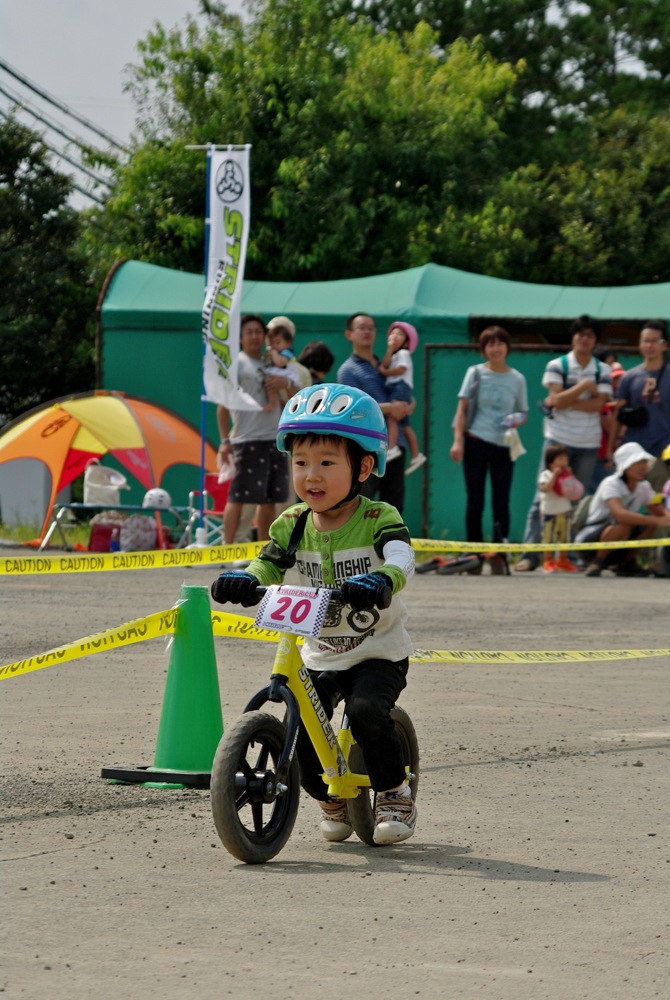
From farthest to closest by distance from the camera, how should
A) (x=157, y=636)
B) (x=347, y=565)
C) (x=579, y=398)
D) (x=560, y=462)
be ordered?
(x=560, y=462)
(x=579, y=398)
(x=157, y=636)
(x=347, y=565)

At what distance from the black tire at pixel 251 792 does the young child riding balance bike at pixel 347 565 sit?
0.82 feet

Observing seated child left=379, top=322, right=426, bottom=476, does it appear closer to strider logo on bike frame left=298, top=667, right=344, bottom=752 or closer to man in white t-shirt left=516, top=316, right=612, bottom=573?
man in white t-shirt left=516, top=316, right=612, bottom=573

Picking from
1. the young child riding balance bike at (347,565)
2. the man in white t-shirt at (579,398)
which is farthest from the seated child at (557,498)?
the young child riding balance bike at (347,565)

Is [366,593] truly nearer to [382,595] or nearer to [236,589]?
[382,595]

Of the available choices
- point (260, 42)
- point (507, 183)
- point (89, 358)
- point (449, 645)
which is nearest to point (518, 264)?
point (507, 183)

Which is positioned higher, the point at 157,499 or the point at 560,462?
the point at 560,462

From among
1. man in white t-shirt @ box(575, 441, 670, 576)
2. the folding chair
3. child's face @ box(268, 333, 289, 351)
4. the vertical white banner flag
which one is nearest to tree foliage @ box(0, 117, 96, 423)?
the folding chair

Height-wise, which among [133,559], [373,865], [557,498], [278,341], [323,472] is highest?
[278,341]

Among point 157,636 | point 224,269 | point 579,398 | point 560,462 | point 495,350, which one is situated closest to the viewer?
point 157,636

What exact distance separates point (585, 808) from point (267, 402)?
355 inches

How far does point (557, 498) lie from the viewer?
15797mm

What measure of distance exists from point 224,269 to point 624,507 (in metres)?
4.17

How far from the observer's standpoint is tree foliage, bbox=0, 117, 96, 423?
2923 centimetres

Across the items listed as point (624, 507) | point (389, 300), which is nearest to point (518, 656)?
point (624, 507)
